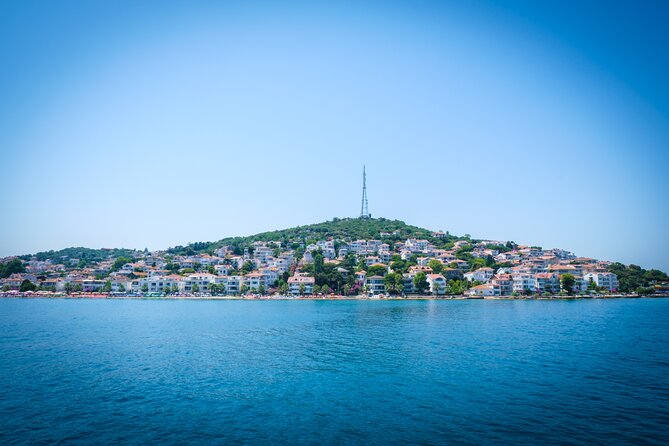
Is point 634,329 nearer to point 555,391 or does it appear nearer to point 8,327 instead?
point 555,391

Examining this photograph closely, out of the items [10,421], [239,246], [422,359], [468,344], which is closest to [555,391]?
[422,359]

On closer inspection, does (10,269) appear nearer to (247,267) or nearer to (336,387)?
(247,267)

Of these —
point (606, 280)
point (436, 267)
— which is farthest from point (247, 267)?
point (606, 280)

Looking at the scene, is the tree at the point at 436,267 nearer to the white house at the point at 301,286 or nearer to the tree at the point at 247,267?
the white house at the point at 301,286

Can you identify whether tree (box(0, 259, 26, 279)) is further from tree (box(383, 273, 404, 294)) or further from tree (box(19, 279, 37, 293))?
tree (box(383, 273, 404, 294))

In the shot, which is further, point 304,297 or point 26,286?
point 26,286

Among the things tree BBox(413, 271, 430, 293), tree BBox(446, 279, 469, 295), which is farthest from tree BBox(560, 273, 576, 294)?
tree BBox(413, 271, 430, 293)
